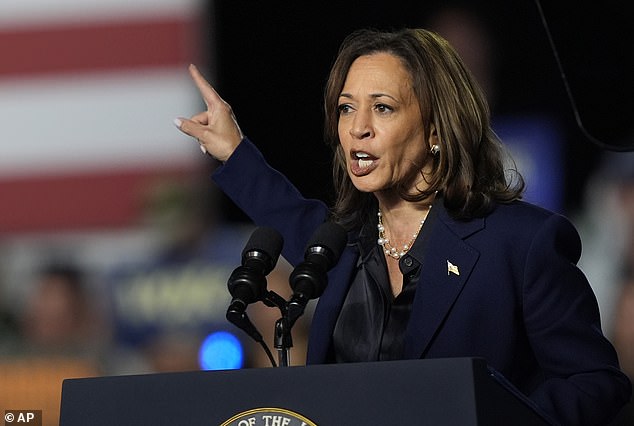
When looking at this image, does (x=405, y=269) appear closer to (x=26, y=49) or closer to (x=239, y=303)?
(x=239, y=303)

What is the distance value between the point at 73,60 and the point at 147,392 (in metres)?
3.49

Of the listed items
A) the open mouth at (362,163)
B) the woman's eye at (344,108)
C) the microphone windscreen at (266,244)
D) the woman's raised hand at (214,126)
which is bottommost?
the microphone windscreen at (266,244)

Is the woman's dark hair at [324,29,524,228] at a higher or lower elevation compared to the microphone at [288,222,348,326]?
higher

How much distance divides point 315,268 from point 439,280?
34 cm

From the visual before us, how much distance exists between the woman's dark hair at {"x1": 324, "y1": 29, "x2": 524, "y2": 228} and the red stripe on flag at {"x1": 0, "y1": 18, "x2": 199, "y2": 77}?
259cm

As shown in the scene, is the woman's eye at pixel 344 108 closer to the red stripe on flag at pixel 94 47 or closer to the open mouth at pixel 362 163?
the open mouth at pixel 362 163

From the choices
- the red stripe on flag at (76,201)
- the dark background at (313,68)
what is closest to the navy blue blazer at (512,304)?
the dark background at (313,68)

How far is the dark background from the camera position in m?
4.04

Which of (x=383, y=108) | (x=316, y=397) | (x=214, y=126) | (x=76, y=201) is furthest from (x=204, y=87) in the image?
(x=76, y=201)

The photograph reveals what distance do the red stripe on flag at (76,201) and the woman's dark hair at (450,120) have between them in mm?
2497

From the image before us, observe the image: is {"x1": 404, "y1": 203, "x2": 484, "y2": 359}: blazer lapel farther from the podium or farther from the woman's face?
the podium

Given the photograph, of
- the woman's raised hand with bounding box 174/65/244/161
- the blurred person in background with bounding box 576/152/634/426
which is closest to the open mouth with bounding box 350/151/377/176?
the woman's raised hand with bounding box 174/65/244/161

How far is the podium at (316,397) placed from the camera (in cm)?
145

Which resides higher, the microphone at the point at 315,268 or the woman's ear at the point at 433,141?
the woman's ear at the point at 433,141
